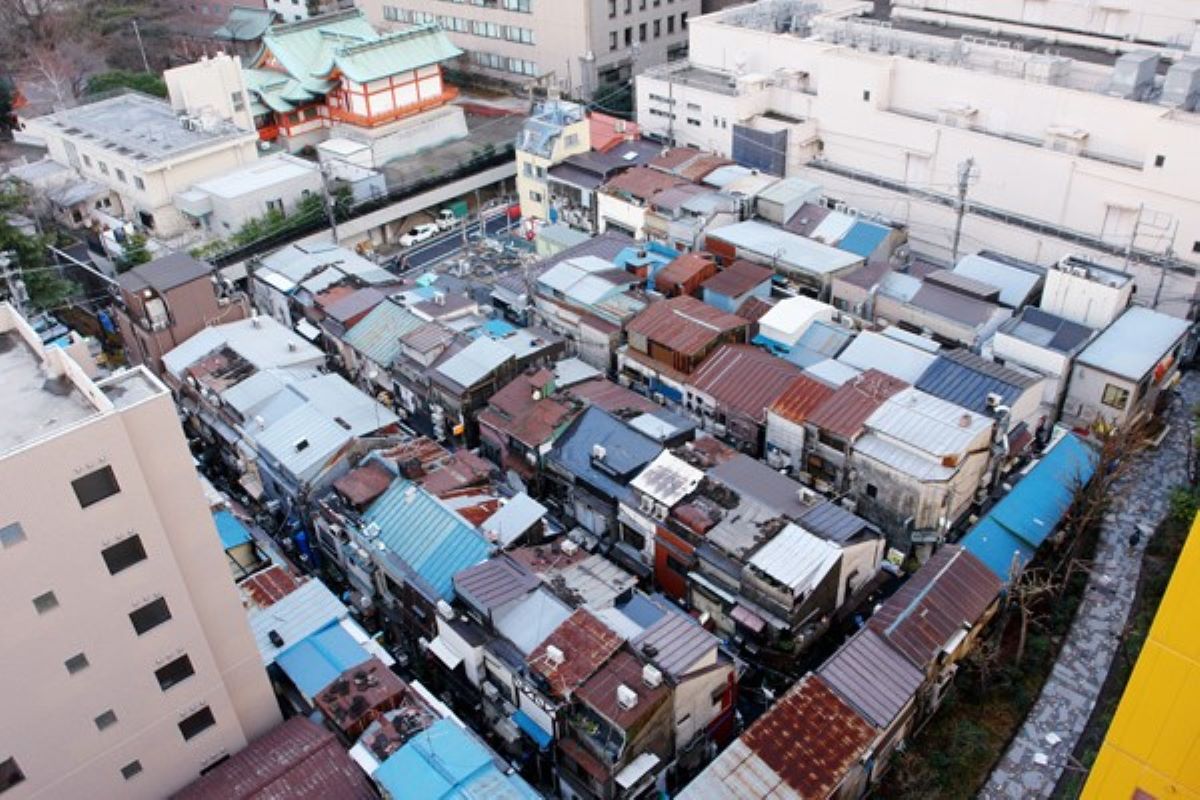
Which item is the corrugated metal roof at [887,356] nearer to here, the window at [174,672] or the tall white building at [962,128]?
the tall white building at [962,128]

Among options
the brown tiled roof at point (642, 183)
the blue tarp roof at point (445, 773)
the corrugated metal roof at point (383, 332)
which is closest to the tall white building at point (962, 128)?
the brown tiled roof at point (642, 183)

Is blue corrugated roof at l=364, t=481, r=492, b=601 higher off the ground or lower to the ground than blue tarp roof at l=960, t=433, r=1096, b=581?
higher

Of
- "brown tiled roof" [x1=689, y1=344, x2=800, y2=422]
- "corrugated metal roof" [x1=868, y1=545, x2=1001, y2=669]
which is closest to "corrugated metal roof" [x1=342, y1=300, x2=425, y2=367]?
"brown tiled roof" [x1=689, y1=344, x2=800, y2=422]

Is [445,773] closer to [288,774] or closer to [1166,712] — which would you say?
[288,774]

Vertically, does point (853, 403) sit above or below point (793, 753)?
above

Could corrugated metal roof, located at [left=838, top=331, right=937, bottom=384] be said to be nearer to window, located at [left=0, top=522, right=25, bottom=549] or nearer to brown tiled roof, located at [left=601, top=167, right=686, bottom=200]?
brown tiled roof, located at [left=601, top=167, right=686, bottom=200]

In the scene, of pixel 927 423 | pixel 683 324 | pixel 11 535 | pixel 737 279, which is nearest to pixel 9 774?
A: pixel 11 535

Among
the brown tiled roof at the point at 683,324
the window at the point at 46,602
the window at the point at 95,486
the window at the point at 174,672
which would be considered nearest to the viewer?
the window at the point at 95,486
